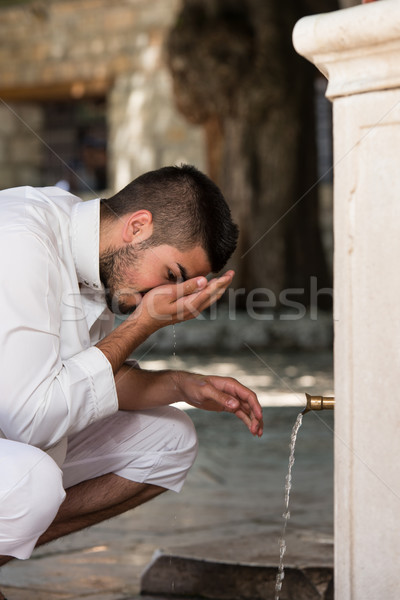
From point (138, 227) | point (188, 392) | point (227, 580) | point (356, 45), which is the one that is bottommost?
point (227, 580)

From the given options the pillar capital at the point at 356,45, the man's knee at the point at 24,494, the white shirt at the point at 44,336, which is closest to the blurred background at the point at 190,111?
the white shirt at the point at 44,336

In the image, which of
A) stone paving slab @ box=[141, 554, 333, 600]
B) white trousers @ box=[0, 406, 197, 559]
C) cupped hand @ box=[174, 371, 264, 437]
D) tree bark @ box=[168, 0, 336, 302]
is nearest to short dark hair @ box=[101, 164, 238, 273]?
cupped hand @ box=[174, 371, 264, 437]

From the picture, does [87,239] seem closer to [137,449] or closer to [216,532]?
[137,449]

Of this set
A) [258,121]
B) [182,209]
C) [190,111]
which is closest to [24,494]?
[182,209]

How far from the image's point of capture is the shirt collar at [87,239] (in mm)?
2201

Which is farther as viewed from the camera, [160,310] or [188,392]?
[188,392]

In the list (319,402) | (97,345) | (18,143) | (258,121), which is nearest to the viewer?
(319,402)

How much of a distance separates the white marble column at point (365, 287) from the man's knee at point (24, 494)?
0.64m

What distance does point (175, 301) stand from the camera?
209cm

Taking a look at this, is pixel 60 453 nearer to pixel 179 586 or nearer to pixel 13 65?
pixel 179 586

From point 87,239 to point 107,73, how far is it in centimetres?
1079

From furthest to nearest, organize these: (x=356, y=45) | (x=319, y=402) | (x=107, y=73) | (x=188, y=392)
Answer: (x=107, y=73) → (x=188, y=392) → (x=319, y=402) → (x=356, y=45)

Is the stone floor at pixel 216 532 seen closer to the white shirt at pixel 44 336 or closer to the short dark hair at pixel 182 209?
the white shirt at pixel 44 336

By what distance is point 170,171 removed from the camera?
2.29 metres
